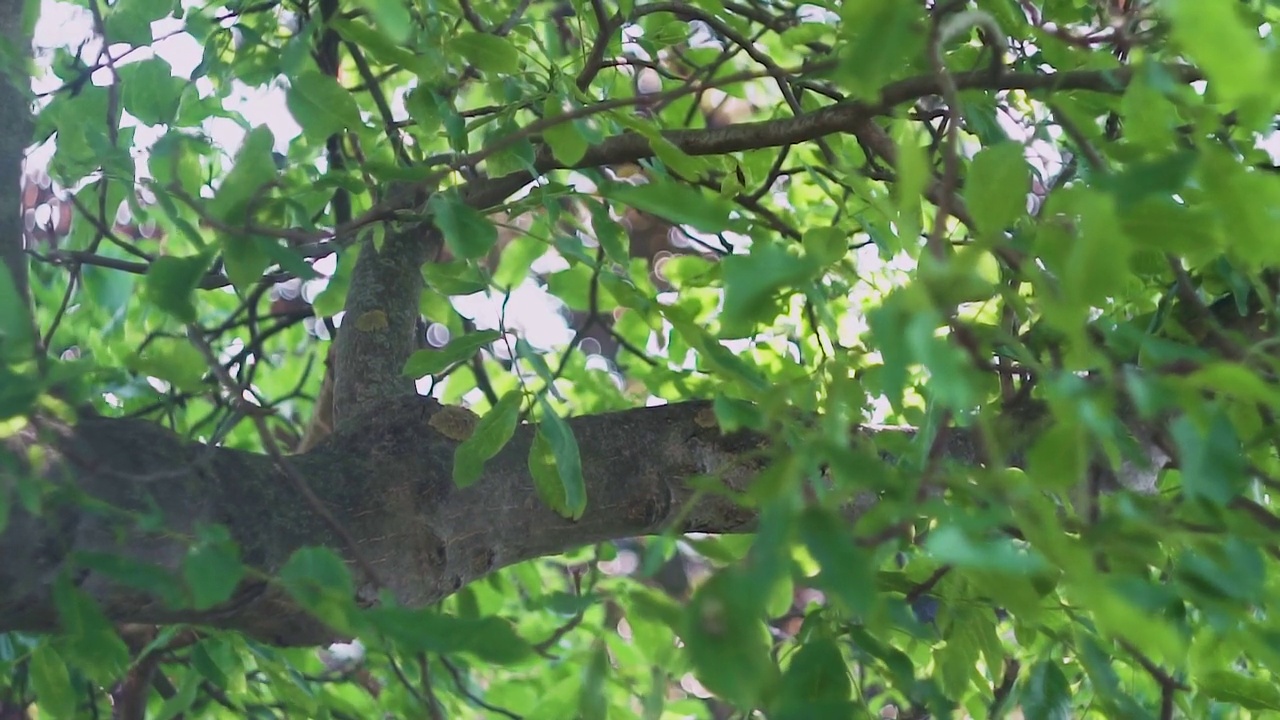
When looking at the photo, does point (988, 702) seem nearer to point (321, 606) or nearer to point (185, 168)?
point (321, 606)

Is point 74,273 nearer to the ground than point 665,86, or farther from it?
nearer to the ground

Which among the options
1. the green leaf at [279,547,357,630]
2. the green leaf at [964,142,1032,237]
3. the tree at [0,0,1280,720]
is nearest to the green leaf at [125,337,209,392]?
the tree at [0,0,1280,720]

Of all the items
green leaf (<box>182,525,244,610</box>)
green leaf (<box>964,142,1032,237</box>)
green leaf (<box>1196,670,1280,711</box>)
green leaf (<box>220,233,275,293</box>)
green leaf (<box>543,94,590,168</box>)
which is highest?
green leaf (<box>543,94,590,168</box>)

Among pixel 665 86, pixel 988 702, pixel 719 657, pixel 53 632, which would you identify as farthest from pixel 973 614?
pixel 665 86

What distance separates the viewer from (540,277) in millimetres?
1256

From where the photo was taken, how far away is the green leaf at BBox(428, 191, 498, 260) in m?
0.61

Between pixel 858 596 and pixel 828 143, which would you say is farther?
pixel 828 143

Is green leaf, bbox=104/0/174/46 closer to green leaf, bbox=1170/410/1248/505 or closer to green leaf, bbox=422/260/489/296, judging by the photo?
green leaf, bbox=422/260/489/296

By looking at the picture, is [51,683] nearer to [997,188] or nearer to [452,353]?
[452,353]

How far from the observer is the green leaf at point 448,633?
17.5 inches

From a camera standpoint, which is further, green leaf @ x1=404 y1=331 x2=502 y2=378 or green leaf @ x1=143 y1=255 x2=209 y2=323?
green leaf @ x1=404 y1=331 x2=502 y2=378

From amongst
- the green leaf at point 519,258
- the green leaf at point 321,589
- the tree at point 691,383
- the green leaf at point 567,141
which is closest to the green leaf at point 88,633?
the tree at point 691,383

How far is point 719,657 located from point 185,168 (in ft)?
2.03

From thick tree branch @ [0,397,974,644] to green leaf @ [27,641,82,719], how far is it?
10 cm
